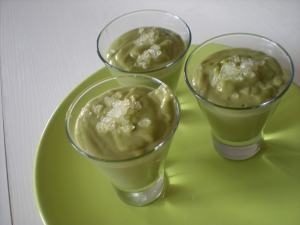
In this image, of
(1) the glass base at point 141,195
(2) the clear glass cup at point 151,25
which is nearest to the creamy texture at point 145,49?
(2) the clear glass cup at point 151,25

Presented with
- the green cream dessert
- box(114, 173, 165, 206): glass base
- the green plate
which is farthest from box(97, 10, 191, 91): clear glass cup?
box(114, 173, 165, 206): glass base

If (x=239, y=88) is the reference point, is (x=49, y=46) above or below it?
below

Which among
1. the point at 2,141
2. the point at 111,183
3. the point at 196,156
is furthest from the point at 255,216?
the point at 2,141

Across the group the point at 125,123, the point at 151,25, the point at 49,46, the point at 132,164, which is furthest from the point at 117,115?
the point at 49,46

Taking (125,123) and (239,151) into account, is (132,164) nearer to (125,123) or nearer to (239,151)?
(125,123)

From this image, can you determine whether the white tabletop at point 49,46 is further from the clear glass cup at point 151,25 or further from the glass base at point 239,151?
the glass base at point 239,151

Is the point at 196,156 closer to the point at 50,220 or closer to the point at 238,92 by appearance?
the point at 238,92
